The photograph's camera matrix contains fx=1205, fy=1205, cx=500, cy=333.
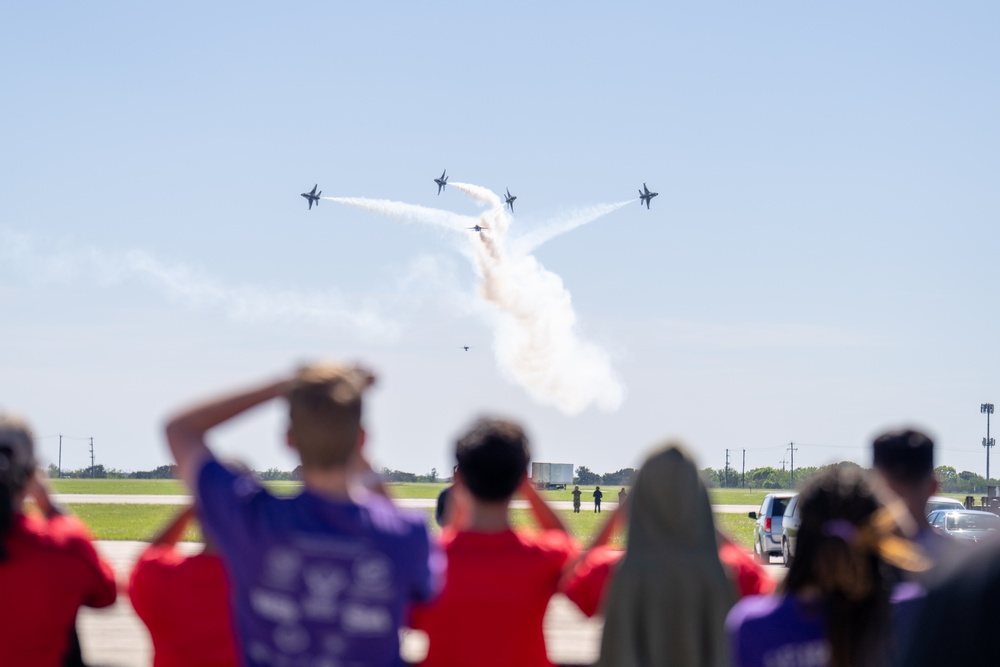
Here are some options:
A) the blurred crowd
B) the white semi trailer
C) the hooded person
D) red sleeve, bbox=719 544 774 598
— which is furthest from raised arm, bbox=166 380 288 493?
the white semi trailer

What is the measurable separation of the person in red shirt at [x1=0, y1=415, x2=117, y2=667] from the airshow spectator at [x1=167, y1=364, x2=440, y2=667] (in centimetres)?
127

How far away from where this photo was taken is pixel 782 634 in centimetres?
372

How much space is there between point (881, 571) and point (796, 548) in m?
0.26

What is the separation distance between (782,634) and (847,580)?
0.33 meters

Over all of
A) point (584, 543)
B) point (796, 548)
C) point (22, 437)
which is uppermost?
point (22, 437)

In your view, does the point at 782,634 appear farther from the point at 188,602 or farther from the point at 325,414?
the point at 188,602

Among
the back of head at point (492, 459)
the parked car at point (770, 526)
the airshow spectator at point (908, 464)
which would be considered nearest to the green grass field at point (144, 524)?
the parked car at point (770, 526)

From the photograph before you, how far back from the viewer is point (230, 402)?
3629mm

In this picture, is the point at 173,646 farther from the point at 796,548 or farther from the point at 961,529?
the point at 961,529

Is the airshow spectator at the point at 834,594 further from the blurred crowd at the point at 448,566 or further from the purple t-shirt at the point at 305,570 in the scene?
the purple t-shirt at the point at 305,570

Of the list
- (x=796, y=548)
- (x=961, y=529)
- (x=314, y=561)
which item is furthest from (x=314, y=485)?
(x=961, y=529)

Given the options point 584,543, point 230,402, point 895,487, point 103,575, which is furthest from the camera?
point 584,543

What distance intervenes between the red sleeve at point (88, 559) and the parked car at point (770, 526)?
24.3 metres

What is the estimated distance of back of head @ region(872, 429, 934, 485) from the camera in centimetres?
533
